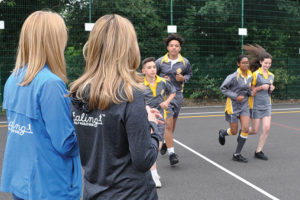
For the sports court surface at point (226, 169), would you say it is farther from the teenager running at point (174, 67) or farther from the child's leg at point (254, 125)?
the teenager running at point (174, 67)

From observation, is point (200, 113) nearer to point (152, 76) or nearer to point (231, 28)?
point (231, 28)

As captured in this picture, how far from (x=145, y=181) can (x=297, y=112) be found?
11033 millimetres

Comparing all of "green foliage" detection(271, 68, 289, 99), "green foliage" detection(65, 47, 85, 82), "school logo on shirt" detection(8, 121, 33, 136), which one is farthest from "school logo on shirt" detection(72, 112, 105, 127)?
"green foliage" detection(271, 68, 289, 99)

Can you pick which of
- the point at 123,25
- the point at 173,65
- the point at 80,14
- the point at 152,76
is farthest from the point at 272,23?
the point at 123,25

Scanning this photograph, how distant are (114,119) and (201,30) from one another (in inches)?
491

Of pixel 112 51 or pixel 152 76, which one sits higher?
pixel 112 51

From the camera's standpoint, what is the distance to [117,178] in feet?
5.88

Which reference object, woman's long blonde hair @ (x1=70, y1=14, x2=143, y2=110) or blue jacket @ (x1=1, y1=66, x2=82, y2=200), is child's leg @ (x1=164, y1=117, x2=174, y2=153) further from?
woman's long blonde hair @ (x1=70, y1=14, x2=143, y2=110)

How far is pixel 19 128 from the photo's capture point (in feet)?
6.91

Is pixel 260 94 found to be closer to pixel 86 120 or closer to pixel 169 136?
pixel 169 136

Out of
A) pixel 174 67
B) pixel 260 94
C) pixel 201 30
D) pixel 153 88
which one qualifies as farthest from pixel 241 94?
pixel 201 30

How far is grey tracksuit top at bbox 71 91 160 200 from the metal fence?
33.3 ft

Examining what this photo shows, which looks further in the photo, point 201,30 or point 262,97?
point 201,30

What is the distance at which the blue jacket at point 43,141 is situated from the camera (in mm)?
2012
